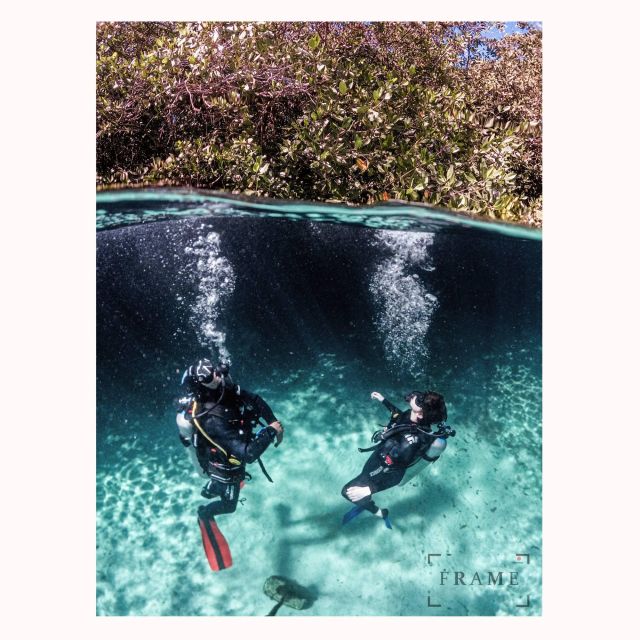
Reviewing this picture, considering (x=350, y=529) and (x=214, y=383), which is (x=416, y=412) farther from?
(x=214, y=383)

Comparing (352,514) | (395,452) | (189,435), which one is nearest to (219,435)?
(189,435)

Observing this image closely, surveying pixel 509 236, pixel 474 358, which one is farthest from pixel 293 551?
pixel 509 236

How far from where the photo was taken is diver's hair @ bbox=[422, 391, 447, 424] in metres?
3.85

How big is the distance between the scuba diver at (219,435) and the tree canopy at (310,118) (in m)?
1.97

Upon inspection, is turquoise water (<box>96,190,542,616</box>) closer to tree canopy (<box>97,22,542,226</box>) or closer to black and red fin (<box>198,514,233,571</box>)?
black and red fin (<box>198,514,233,571</box>)

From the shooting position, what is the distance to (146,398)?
4.38 meters

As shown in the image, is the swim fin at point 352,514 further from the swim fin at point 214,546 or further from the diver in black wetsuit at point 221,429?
the swim fin at point 214,546

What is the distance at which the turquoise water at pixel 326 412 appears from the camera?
11.8 ft

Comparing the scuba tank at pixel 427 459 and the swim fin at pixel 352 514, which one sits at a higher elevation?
the scuba tank at pixel 427 459

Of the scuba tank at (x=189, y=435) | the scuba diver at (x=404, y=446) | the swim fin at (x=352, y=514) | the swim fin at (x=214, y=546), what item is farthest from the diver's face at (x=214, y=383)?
the swim fin at (x=352, y=514)

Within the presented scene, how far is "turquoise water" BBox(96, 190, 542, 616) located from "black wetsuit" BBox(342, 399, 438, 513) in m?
0.11

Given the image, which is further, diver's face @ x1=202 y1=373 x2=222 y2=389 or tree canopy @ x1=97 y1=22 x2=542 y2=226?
tree canopy @ x1=97 y1=22 x2=542 y2=226

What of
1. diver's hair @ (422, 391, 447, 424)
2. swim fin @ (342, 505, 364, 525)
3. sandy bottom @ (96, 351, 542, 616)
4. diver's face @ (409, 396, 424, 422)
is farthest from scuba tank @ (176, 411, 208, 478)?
diver's hair @ (422, 391, 447, 424)

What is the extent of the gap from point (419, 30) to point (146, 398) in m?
5.02
